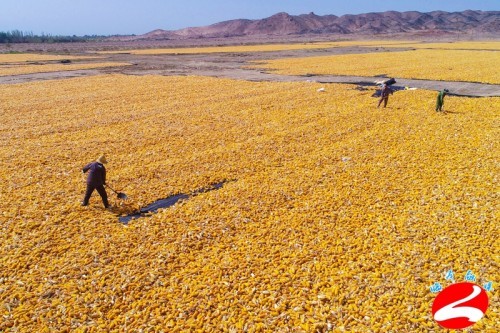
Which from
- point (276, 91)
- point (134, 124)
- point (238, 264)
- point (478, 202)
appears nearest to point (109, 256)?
point (238, 264)

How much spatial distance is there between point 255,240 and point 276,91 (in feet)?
60.2

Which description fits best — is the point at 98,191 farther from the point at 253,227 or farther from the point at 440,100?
the point at 440,100

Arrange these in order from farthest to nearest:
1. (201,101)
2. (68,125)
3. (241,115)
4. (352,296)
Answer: (201,101), (241,115), (68,125), (352,296)

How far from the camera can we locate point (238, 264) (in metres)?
6.40

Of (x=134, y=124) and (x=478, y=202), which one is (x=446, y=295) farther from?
(x=134, y=124)

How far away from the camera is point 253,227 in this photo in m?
7.61
